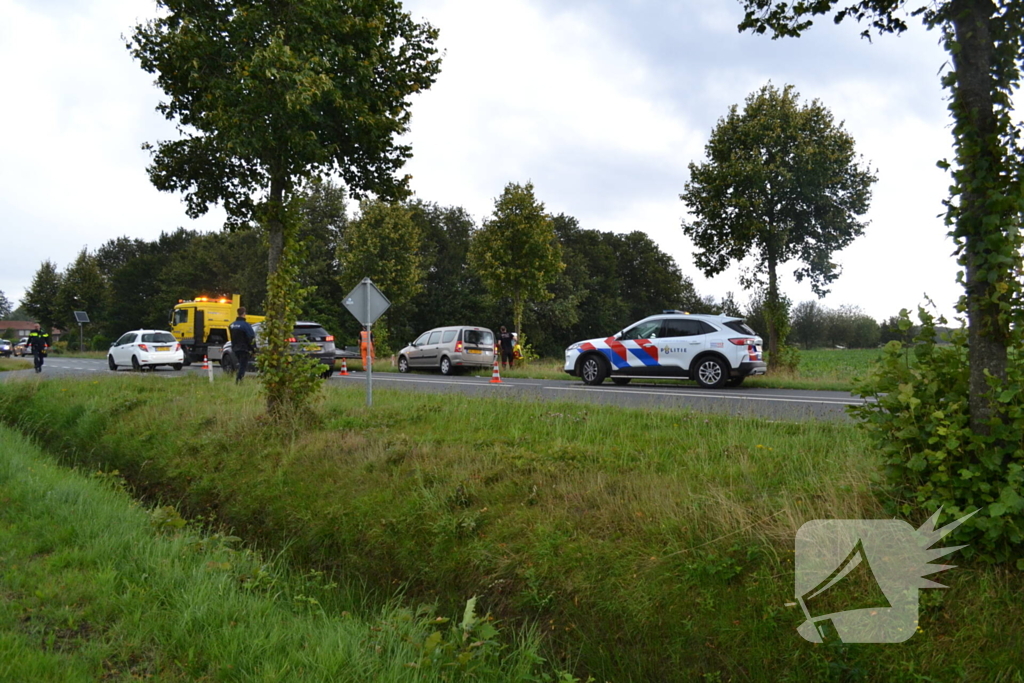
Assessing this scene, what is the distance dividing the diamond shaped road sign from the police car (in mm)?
6831

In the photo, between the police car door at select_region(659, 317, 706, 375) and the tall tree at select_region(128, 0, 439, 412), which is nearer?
the tall tree at select_region(128, 0, 439, 412)

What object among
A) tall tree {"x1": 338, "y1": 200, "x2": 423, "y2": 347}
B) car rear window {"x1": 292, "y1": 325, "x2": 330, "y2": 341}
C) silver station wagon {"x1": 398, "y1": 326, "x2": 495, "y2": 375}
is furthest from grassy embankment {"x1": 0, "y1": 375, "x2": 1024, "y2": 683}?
tall tree {"x1": 338, "y1": 200, "x2": 423, "y2": 347}

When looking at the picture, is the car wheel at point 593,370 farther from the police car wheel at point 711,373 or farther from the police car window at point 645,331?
the police car wheel at point 711,373

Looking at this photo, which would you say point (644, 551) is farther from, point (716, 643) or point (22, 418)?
point (22, 418)

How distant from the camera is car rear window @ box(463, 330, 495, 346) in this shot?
78.2 feet

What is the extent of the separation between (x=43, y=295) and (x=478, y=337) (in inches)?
2071

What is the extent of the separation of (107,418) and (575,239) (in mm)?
46853

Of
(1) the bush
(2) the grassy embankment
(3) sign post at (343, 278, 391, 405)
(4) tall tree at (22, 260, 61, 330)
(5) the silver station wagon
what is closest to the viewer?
(1) the bush

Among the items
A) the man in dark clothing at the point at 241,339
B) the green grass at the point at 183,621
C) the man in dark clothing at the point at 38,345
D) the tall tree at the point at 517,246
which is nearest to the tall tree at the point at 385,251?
the tall tree at the point at 517,246

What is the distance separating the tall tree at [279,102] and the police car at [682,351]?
239 inches

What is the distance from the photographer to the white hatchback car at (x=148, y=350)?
89.4ft

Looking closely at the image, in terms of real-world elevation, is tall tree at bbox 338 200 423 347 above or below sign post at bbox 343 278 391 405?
above

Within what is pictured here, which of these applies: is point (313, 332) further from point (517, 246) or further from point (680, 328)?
point (680, 328)

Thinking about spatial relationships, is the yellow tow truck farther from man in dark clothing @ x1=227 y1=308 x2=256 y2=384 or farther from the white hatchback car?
man in dark clothing @ x1=227 y1=308 x2=256 y2=384
